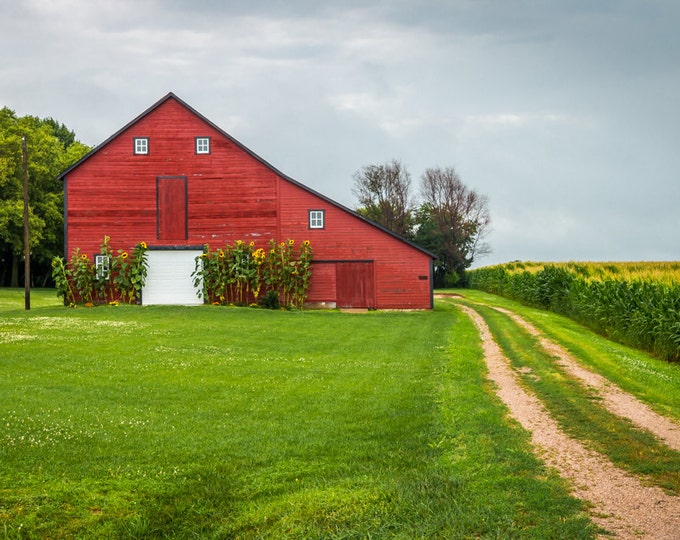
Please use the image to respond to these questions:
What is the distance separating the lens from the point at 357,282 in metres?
39.0

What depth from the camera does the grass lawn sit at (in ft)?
23.2

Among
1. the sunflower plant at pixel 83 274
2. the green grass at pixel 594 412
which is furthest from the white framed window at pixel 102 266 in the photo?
the green grass at pixel 594 412

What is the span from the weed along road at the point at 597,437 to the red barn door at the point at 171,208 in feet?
78.8

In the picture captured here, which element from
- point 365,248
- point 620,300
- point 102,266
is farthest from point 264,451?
point 102,266

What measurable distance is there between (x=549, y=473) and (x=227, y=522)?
3.71 metres

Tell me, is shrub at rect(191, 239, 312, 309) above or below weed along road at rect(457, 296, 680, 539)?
above

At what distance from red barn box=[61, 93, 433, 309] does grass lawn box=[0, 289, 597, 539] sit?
20245 millimetres

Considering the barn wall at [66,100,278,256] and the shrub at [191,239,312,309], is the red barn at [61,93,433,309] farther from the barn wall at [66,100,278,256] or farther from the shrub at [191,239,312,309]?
the shrub at [191,239,312,309]

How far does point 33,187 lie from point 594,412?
61943 mm

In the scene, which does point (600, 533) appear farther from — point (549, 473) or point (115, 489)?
point (115, 489)

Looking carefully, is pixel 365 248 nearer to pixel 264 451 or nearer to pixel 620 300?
pixel 620 300

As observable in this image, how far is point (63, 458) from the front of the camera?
29.9 feet

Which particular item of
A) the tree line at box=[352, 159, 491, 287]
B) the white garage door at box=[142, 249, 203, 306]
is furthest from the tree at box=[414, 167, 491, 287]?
the white garage door at box=[142, 249, 203, 306]

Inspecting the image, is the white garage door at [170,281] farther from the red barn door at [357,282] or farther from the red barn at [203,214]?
the red barn door at [357,282]
